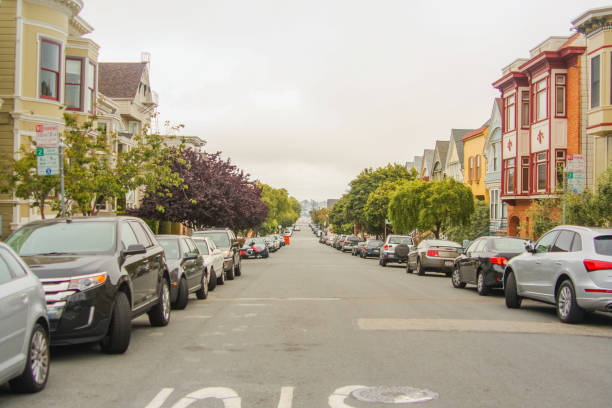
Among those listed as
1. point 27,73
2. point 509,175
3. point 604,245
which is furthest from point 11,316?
point 509,175

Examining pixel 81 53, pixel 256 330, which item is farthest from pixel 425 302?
pixel 81 53

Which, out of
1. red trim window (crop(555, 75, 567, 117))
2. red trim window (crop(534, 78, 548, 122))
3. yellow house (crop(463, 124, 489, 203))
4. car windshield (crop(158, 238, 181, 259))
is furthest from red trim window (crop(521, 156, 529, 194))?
car windshield (crop(158, 238, 181, 259))

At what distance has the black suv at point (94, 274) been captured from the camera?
7.91 m

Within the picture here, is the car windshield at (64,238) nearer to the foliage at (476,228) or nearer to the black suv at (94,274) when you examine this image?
the black suv at (94,274)

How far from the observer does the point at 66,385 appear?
7066mm

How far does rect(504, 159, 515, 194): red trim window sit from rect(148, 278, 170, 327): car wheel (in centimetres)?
2870

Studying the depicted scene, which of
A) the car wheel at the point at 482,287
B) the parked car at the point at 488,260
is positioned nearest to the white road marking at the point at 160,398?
the parked car at the point at 488,260

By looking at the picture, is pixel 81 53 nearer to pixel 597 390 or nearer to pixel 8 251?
pixel 8 251

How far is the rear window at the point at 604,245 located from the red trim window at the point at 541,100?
22416mm

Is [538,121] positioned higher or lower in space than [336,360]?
higher

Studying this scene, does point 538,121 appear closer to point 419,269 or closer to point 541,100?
point 541,100

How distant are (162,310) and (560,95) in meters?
26.4

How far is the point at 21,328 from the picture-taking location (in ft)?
20.7

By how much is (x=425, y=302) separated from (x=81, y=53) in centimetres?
1715
